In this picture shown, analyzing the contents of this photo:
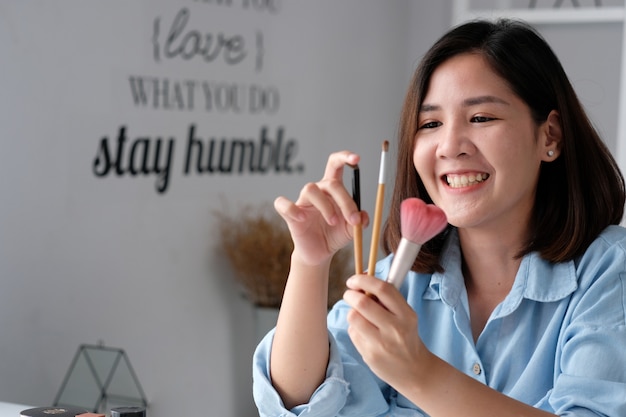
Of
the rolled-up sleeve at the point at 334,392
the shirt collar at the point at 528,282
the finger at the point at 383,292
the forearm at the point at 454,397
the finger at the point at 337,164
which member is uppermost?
the finger at the point at 337,164

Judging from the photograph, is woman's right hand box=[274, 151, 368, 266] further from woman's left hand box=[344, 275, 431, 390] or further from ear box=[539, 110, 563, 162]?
ear box=[539, 110, 563, 162]

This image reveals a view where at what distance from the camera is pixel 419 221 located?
94 centimetres

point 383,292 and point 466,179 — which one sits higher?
point 466,179

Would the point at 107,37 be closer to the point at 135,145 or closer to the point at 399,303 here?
the point at 135,145

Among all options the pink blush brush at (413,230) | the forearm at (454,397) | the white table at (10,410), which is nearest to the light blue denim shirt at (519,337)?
the forearm at (454,397)

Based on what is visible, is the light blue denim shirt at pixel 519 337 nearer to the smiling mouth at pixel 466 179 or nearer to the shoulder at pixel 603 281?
the shoulder at pixel 603 281

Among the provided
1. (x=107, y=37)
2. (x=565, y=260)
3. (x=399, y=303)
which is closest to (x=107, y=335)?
(x=107, y=37)

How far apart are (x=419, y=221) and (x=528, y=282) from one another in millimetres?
431

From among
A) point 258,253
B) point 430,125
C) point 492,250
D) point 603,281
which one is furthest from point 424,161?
point 258,253

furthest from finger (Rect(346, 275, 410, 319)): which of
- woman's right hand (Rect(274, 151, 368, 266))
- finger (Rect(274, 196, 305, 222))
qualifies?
finger (Rect(274, 196, 305, 222))

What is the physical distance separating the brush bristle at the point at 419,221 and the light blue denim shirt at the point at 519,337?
0.33 metres

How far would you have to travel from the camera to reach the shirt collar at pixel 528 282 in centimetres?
129

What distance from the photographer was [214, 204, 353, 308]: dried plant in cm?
288

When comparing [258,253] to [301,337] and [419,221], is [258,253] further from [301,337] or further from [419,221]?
[419,221]
